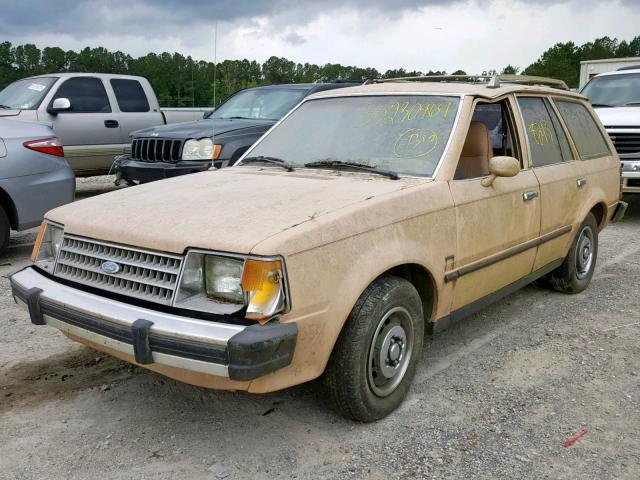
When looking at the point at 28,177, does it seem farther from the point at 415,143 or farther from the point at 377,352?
the point at 377,352

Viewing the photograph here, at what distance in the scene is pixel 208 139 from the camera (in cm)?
732

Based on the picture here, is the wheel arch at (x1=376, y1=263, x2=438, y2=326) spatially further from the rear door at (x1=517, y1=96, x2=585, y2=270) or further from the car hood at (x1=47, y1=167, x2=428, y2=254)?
the rear door at (x1=517, y1=96, x2=585, y2=270)

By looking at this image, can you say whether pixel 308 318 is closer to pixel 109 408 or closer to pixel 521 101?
pixel 109 408

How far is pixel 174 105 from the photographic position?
13844 mm

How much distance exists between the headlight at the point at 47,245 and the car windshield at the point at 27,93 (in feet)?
22.6

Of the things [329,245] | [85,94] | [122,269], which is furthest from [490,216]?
[85,94]

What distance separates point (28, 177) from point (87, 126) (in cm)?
412


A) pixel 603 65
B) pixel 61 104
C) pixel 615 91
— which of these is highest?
pixel 603 65

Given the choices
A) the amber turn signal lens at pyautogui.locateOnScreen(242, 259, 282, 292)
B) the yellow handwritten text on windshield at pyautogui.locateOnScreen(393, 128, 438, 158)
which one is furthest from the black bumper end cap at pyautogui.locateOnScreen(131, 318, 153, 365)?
the yellow handwritten text on windshield at pyautogui.locateOnScreen(393, 128, 438, 158)

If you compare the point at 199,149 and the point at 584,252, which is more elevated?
the point at 199,149

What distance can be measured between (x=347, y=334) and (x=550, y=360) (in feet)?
5.76

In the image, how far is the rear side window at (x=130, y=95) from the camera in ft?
34.3

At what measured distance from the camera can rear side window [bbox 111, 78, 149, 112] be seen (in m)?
10.5

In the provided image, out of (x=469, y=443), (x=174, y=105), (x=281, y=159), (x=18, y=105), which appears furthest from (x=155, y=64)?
(x=469, y=443)
